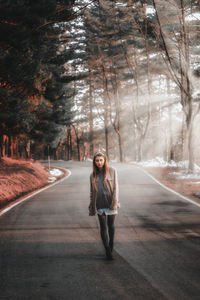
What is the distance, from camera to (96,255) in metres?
5.67

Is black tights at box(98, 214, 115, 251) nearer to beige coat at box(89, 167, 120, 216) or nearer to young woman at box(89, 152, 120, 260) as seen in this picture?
young woman at box(89, 152, 120, 260)

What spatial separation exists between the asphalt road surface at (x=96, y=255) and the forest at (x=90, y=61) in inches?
76.9

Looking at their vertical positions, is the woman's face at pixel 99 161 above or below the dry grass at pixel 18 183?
above

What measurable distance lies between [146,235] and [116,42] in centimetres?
3248

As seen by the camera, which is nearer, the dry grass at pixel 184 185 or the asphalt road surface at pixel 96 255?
the asphalt road surface at pixel 96 255

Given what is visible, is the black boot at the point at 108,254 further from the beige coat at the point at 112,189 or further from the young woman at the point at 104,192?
the beige coat at the point at 112,189

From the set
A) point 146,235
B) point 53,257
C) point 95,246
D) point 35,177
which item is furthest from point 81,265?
point 35,177

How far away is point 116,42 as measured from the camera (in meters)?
36.5

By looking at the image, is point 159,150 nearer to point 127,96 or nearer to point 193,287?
point 127,96

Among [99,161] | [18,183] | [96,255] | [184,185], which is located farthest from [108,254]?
[184,185]

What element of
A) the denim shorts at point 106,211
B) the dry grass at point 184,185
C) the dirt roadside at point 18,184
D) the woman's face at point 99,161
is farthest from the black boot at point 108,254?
the dry grass at point 184,185

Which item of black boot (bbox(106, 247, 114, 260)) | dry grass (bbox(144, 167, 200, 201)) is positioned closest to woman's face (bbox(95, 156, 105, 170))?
black boot (bbox(106, 247, 114, 260))

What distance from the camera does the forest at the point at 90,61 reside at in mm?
15680

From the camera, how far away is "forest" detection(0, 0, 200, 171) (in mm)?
15680
